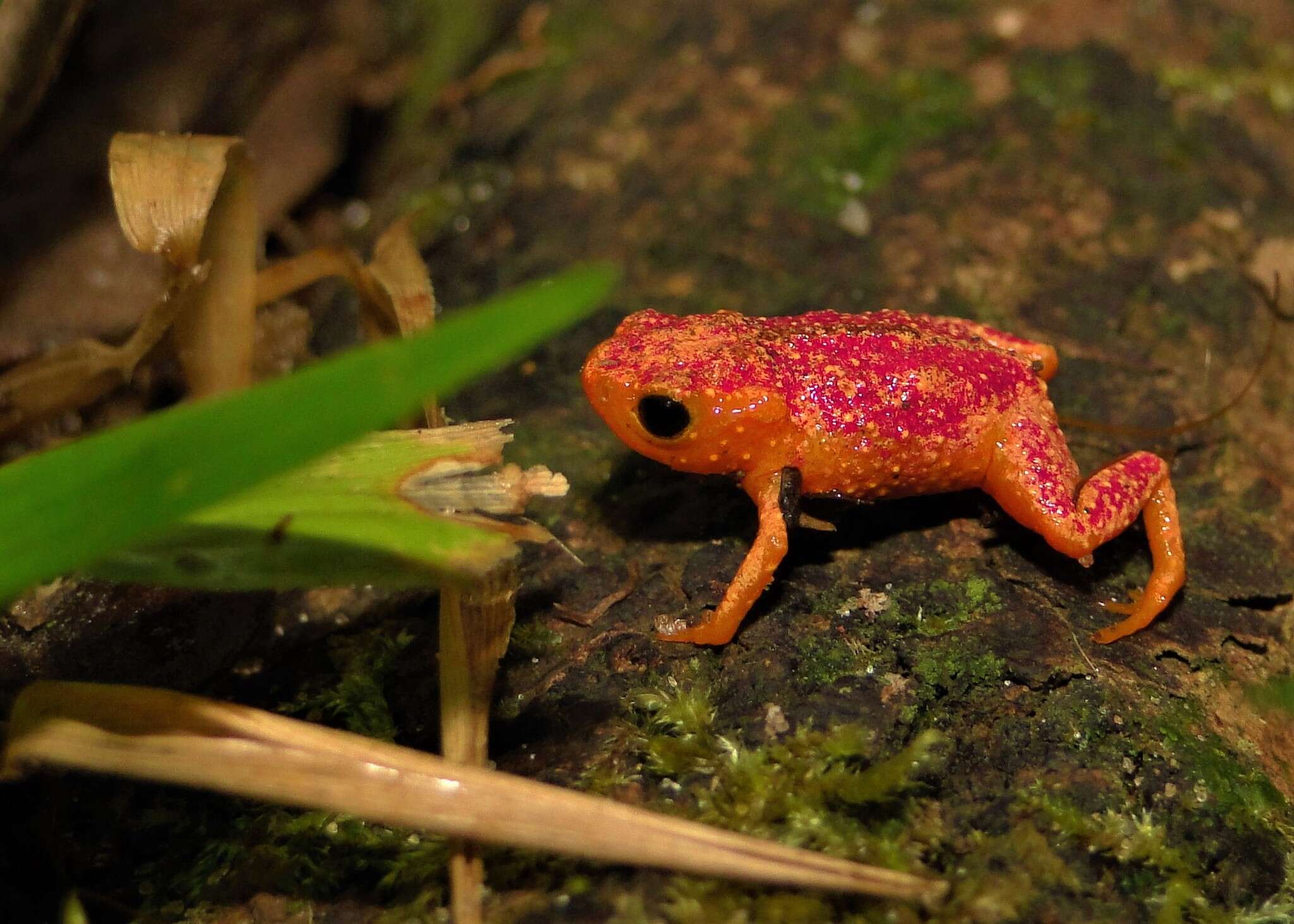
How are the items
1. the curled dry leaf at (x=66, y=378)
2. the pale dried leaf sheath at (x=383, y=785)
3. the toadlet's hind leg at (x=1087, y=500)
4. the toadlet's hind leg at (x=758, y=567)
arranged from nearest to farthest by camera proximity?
the pale dried leaf sheath at (x=383, y=785) → the toadlet's hind leg at (x=758, y=567) → the toadlet's hind leg at (x=1087, y=500) → the curled dry leaf at (x=66, y=378)

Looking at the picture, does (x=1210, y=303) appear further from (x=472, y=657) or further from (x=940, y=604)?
(x=472, y=657)

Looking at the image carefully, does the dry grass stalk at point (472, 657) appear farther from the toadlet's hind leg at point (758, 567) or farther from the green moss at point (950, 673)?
the green moss at point (950, 673)

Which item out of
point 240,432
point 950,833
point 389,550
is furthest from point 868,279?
point 240,432

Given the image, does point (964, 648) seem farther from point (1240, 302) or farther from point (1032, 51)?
point (1032, 51)

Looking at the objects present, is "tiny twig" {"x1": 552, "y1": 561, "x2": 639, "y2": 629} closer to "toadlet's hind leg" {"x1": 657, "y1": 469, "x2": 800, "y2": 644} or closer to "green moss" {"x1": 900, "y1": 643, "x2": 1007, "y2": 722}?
"toadlet's hind leg" {"x1": 657, "y1": 469, "x2": 800, "y2": 644}

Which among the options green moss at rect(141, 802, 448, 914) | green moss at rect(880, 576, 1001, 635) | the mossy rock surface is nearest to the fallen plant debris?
the mossy rock surface

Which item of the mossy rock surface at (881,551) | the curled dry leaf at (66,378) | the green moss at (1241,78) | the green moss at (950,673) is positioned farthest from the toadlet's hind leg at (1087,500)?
the curled dry leaf at (66,378)
